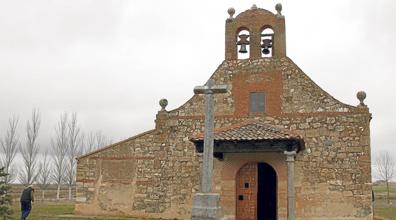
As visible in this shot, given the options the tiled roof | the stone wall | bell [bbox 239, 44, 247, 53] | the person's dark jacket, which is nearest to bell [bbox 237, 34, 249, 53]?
bell [bbox 239, 44, 247, 53]

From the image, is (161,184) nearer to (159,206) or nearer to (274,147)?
(159,206)

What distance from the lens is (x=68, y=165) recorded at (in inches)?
1743

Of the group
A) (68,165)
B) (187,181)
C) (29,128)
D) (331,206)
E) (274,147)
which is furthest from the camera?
(68,165)

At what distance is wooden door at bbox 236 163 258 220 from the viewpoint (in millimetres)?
16844

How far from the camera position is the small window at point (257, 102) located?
1788 cm

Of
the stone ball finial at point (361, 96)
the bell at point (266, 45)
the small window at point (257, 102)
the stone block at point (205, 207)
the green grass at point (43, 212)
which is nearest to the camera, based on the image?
the stone block at point (205, 207)

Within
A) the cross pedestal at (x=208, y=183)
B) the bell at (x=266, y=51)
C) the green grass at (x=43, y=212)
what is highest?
the bell at (x=266, y=51)

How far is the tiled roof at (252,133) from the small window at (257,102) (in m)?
0.83

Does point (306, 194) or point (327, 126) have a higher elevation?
point (327, 126)

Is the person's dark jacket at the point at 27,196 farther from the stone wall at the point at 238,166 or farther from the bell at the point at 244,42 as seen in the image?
the bell at the point at 244,42

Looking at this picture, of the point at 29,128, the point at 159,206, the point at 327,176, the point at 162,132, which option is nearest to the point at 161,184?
the point at 159,206

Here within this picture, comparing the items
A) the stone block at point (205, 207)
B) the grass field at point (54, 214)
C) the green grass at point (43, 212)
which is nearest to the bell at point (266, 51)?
the grass field at point (54, 214)

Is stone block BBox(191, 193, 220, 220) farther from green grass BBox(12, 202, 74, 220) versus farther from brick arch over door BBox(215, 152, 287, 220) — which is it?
green grass BBox(12, 202, 74, 220)

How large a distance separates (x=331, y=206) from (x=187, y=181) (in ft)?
18.4
